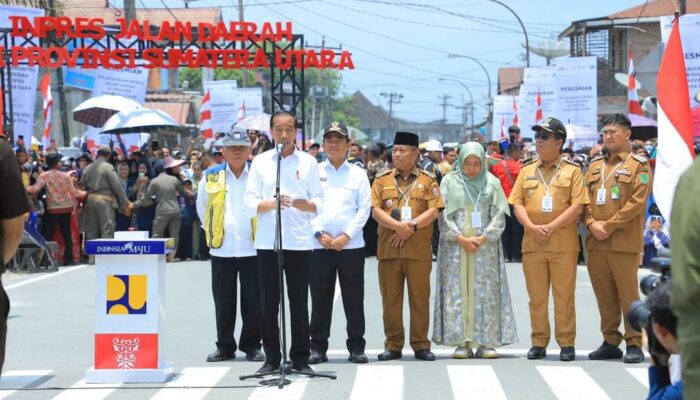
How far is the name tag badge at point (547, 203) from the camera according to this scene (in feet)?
32.5

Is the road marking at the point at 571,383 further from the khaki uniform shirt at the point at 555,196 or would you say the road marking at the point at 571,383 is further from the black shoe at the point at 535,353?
the khaki uniform shirt at the point at 555,196

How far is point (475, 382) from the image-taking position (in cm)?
873

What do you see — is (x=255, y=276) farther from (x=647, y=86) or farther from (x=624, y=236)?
(x=647, y=86)

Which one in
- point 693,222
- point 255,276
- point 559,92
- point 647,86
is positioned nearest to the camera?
point 693,222

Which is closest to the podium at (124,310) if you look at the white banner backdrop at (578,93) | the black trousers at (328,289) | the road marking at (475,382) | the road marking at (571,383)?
the black trousers at (328,289)

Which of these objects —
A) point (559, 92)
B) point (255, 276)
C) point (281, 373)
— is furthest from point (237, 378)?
point (559, 92)

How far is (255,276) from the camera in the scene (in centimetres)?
1000

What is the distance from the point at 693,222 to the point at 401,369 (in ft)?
20.6

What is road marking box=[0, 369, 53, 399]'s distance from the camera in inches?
340

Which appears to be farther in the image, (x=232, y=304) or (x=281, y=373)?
(x=232, y=304)

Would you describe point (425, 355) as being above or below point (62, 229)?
below

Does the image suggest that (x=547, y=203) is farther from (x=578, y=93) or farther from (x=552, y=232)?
(x=578, y=93)

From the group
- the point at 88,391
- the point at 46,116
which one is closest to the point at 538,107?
the point at 46,116

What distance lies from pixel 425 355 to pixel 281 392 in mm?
1967
